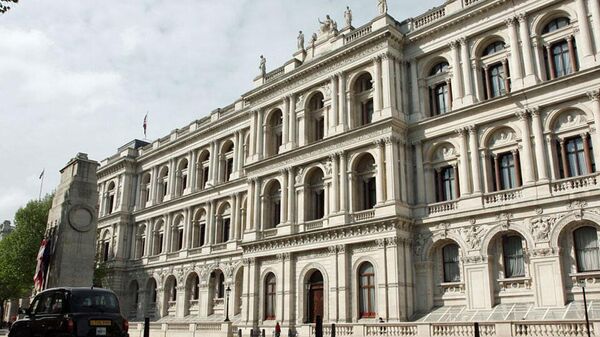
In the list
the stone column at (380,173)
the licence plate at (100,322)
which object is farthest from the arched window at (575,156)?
the licence plate at (100,322)

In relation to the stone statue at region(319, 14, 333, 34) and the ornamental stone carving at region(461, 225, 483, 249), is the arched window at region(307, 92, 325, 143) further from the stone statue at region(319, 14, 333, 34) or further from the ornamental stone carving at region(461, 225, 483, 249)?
the ornamental stone carving at region(461, 225, 483, 249)

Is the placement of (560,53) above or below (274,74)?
below

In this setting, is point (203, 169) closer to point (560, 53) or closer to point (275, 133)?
point (275, 133)

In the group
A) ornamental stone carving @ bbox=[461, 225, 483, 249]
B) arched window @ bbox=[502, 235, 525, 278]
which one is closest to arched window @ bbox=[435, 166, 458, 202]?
ornamental stone carving @ bbox=[461, 225, 483, 249]

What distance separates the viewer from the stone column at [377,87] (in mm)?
34562

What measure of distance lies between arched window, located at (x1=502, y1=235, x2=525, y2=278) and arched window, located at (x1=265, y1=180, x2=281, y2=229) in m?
16.7

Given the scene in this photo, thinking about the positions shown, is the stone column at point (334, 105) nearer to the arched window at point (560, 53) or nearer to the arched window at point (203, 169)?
the arched window at point (560, 53)

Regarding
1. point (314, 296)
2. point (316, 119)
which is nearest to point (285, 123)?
point (316, 119)

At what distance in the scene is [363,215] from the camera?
33.9m

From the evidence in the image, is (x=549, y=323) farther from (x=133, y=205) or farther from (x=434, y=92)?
(x=133, y=205)

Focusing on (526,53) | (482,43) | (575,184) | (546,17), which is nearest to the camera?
(575,184)

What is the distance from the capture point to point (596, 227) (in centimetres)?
2591

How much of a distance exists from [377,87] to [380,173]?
5.59 metres

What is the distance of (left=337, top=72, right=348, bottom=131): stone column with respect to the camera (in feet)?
119
